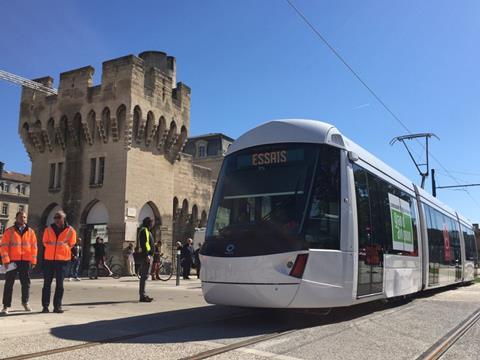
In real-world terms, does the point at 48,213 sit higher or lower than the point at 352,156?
higher

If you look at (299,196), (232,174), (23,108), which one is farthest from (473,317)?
(23,108)

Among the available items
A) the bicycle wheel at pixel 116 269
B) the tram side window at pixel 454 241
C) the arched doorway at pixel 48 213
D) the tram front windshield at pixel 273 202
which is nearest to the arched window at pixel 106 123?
the arched doorway at pixel 48 213

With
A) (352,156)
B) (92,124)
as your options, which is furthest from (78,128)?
(352,156)

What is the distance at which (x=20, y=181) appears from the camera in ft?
278

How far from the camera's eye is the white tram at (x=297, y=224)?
279 inches

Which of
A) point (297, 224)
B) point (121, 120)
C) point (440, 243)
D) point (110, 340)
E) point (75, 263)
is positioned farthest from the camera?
point (121, 120)

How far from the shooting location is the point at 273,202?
7586mm

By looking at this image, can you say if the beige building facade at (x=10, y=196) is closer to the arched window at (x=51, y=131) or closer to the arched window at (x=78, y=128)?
the arched window at (x=51, y=131)

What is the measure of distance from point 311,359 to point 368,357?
71 cm

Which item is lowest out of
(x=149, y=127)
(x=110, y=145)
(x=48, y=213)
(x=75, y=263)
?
(x=75, y=263)

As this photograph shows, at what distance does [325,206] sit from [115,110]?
22.2 metres

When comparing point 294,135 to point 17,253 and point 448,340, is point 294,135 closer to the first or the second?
point 448,340

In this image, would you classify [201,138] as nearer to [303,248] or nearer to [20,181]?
[303,248]

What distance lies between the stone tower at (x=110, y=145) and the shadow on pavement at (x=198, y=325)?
18271mm
